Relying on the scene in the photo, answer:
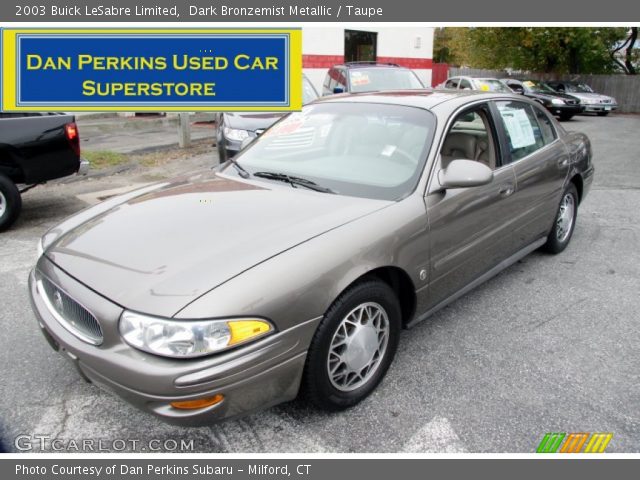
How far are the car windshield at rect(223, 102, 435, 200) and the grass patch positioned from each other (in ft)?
20.2

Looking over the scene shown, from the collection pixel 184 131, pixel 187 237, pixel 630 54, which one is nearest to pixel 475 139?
pixel 187 237

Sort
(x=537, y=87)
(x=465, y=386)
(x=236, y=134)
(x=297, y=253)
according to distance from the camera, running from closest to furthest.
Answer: (x=297, y=253) < (x=465, y=386) < (x=236, y=134) < (x=537, y=87)

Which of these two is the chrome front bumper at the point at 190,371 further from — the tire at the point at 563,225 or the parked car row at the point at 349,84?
the parked car row at the point at 349,84

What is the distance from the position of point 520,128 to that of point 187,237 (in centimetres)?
273

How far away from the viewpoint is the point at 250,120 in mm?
7387

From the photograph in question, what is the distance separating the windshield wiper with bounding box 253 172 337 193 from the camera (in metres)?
3.06

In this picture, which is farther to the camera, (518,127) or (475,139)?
(518,127)

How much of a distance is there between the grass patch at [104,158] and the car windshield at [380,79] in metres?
4.35

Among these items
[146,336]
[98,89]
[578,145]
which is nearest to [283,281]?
[146,336]

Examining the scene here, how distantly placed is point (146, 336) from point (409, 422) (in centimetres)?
135

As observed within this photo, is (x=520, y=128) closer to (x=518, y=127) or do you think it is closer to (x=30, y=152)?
(x=518, y=127)

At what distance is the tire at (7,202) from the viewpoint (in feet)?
18.2

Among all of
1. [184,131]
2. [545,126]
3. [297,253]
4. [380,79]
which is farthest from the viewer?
[184,131]

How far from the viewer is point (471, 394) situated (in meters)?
2.84
